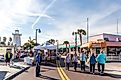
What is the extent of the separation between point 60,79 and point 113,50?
139ft

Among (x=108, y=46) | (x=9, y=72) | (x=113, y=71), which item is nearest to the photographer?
(x=9, y=72)

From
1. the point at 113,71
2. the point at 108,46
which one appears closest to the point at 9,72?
the point at 113,71

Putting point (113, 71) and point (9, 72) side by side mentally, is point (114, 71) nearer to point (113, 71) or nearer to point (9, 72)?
point (113, 71)

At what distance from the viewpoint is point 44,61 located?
43.8 m

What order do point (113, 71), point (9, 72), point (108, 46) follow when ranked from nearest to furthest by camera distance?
point (9, 72), point (113, 71), point (108, 46)

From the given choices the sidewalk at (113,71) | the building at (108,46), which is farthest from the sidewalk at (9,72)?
the building at (108,46)

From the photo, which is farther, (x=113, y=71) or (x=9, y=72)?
(x=113, y=71)

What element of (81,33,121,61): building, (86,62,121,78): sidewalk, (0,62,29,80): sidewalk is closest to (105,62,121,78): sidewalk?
(86,62,121,78): sidewalk

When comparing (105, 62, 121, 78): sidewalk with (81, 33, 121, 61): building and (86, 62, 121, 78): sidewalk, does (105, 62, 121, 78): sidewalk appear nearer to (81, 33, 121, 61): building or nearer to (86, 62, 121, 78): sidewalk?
(86, 62, 121, 78): sidewalk

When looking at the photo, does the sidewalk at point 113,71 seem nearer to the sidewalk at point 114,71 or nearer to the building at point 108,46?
the sidewalk at point 114,71

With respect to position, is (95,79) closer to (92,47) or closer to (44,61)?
(44,61)

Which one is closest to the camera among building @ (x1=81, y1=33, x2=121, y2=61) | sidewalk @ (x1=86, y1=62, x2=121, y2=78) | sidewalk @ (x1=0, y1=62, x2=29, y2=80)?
sidewalk @ (x1=0, y1=62, x2=29, y2=80)

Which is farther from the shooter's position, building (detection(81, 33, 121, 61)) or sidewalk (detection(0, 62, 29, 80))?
building (detection(81, 33, 121, 61))

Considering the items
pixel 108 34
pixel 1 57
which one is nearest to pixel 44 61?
pixel 1 57
